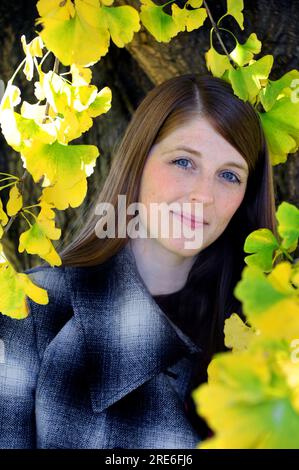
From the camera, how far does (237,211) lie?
1.19 meters

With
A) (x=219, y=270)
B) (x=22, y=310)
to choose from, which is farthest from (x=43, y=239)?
(x=219, y=270)

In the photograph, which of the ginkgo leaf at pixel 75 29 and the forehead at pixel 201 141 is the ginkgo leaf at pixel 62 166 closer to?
the ginkgo leaf at pixel 75 29

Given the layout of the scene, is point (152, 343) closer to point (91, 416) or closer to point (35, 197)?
point (91, 416)

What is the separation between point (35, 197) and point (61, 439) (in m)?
0.90

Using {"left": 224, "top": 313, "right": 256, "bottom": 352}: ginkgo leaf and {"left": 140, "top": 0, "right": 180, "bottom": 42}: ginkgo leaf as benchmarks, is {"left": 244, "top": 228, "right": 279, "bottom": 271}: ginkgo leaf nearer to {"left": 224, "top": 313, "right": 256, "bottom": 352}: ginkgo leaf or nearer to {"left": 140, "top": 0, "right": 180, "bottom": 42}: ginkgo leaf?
{"left": 224, "top": 313, "right": 256, "bottom": 352}: ginkgo leaf

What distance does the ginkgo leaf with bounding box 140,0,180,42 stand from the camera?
954mm

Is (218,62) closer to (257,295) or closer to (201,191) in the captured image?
(201,191)

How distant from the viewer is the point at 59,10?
31.0 inches

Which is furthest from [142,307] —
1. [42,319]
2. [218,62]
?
[218,62]

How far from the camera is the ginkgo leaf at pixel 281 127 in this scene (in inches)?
40.1

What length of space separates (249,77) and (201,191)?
17 centimetres

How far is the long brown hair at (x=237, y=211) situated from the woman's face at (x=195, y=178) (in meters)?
0.02

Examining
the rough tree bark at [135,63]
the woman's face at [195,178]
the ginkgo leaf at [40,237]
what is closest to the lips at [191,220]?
the woman's face at [195,178]

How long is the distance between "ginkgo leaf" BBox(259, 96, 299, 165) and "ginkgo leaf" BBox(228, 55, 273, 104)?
66 mm
